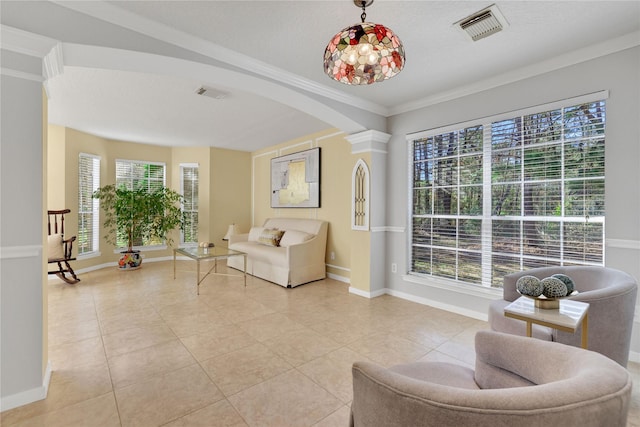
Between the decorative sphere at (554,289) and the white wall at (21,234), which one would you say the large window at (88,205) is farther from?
the decorative sphere at (554,289)

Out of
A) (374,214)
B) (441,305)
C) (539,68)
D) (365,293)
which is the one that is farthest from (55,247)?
(539,68)

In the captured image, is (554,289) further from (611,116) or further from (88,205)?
(88,205)

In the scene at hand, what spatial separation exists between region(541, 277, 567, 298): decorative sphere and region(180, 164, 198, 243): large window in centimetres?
655

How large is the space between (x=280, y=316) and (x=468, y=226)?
2349 millimetres

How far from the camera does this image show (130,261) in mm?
5609

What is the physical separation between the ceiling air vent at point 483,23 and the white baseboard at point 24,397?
374 cm

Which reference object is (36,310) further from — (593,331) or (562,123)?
(562,123)

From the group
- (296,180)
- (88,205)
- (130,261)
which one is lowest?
(130,261)

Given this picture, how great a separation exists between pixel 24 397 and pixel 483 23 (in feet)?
12.9

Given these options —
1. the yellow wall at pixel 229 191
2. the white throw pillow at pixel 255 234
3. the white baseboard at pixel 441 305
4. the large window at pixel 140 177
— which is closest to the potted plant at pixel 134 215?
the large window at pixel 140 177

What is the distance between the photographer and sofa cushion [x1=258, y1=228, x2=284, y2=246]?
5241 mm

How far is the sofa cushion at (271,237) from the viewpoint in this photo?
524cm

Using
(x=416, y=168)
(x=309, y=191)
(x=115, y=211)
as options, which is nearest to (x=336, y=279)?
(x=309, y=191)

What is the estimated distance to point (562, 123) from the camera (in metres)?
2.67
